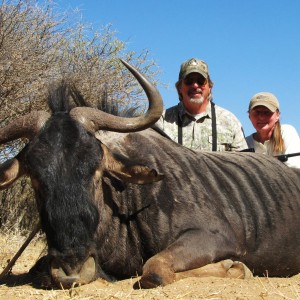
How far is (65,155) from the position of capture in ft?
14.1

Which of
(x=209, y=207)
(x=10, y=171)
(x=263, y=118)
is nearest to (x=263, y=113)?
(x=263, y=118)

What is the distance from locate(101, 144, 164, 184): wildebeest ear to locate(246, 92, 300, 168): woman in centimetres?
303

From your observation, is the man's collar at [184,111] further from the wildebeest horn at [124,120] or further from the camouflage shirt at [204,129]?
the wildebeest horn at [124,120]

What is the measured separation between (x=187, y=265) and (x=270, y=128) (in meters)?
3.38

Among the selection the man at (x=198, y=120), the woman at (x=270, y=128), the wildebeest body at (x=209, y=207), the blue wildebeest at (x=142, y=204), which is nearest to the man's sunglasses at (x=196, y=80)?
the man at (x=198, y=120)

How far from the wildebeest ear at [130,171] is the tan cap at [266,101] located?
305 centimetres

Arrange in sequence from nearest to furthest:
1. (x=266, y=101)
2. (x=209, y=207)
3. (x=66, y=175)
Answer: (x=66, y=175) < (x=209, y=207) < (x=266, y=101)

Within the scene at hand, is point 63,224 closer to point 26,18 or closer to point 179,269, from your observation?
point 179,269

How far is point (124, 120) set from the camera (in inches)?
191

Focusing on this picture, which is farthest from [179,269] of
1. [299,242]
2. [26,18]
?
[26,18]

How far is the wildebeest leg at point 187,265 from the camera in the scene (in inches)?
171

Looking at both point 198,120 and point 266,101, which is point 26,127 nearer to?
point 198,120

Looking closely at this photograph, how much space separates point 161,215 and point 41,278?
40.0 inches

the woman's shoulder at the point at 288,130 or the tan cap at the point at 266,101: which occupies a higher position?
the tan cap at the point at 266,101
